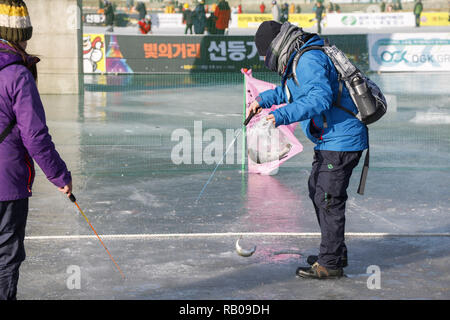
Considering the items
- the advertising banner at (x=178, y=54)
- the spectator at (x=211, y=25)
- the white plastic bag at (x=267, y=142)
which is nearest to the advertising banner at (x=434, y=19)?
the spectator at (x=211, y=25)

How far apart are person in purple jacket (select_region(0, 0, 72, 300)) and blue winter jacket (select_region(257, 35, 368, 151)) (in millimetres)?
1651

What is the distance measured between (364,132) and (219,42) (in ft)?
65.3

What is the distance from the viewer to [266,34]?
4.96 meters

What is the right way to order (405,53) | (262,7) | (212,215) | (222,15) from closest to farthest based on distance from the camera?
(212,215)
(405,53)
(222,15)
(262,7)

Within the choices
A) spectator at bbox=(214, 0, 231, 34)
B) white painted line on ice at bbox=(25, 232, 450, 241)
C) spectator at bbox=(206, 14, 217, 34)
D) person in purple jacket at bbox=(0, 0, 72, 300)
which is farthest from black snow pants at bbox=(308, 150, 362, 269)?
spectator at bbox=(206, 14, 217, 34)

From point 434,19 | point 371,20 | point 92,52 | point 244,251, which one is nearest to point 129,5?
point 371,20

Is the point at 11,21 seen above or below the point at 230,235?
above

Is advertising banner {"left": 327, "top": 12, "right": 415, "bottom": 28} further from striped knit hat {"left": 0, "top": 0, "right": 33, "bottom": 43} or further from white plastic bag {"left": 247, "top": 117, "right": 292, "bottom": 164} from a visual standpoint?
striped knit hat {"left": 0, "top": 0, "right": 33, "bottom": 43}

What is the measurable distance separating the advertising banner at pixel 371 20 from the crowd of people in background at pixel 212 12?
120 cm

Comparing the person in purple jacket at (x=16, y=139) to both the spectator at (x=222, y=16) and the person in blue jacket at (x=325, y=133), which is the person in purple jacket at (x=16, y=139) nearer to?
the person in blue jacket at (x=325, y=133)

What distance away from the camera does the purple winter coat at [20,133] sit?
3.61m

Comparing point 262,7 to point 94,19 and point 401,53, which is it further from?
point 401,53

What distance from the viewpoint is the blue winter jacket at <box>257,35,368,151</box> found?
4602 millimetres

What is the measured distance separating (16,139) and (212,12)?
2563 centimetres
